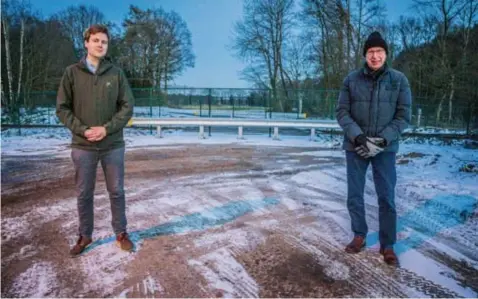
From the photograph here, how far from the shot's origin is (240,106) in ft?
60.8

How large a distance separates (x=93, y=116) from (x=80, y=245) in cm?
118

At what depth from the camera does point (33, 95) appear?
18.3 m

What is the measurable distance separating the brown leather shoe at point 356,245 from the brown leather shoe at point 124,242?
2011 mm

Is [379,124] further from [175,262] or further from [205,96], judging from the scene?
[205,96]

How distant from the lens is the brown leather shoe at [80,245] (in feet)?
10.4

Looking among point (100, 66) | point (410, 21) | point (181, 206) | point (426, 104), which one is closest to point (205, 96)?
point (426, 104)

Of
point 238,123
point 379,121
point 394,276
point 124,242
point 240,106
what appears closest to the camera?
point 394,276

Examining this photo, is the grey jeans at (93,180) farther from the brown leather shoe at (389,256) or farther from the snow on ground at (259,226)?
the brown leather shoe at (389,256)

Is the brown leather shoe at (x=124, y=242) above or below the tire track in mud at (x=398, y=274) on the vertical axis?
above

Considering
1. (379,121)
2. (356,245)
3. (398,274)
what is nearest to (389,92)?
(379,121)

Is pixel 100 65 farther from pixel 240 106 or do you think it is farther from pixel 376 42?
pixel 240 106

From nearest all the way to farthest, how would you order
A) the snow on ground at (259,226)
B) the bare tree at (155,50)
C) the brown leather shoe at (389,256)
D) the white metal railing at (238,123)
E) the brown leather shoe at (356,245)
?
the snow on ground at (259,226), the brown leather shoe at (389,256), the brown leather shoe at (356,245), the white metal railing at (238,123), the bare tree at (155,50)

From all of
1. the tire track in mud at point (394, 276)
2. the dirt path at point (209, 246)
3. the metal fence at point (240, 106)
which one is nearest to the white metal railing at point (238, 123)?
the metal fence at point (240, 106)

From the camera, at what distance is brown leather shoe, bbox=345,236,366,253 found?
10.7 ft
